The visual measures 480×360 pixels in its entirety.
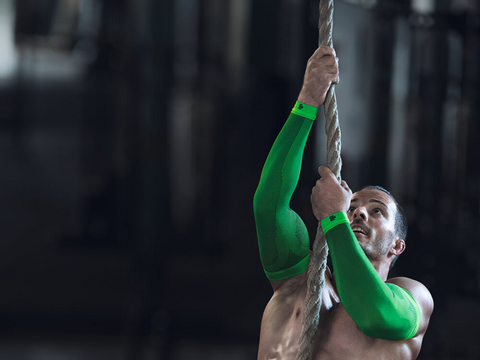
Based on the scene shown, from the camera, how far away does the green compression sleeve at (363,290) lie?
73 centimetres

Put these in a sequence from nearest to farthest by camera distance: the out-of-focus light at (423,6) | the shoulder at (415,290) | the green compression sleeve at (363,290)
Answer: the green compression sleeve at (363,290)
the shoulder at (415,290)
the out-of-focus light at (423,6)

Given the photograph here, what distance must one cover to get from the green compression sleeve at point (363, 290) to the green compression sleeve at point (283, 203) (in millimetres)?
135

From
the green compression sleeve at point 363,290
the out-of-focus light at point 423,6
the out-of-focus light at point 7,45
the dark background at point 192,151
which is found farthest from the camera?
the out-of-focus light at point 7,45

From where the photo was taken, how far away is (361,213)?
0.89m

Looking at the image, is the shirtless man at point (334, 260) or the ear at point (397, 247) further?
the ear at point (397, 247)

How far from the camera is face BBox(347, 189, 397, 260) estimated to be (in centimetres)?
88

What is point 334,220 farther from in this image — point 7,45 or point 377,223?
point 7,45

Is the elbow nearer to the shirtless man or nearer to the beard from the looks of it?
the shirtless man

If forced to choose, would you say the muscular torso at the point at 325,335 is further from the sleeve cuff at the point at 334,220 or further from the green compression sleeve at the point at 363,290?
the sleeve cuff at the point at 334,220

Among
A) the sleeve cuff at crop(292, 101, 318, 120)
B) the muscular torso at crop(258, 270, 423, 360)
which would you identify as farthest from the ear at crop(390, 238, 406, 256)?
the sleeve cuff at crop(292, 101, 318, 120)

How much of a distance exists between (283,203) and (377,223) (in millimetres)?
168

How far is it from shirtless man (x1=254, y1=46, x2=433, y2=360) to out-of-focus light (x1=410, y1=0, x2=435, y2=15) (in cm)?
268

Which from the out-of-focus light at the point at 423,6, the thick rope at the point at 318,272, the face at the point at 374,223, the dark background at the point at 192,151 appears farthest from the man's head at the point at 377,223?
the out-of-focus light at the point at 423,6

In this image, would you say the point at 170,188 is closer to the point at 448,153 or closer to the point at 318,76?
the point at 448,153
